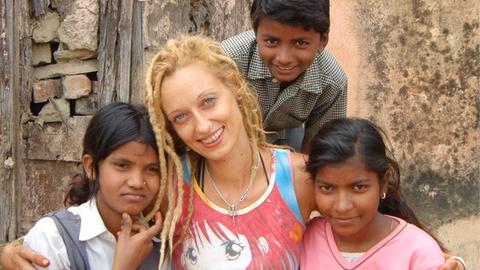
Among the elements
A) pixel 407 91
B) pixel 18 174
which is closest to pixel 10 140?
pixel 18 174

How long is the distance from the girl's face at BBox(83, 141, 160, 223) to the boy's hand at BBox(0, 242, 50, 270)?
0.94 ft

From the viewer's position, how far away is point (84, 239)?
2.39 metres

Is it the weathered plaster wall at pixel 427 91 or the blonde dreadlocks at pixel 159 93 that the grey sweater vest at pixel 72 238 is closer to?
the blonde dreadlocks at pixel 159 93

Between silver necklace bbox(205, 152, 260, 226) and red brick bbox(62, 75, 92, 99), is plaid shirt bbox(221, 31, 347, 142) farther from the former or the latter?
red brick bbox(62, 75, 92, 99)

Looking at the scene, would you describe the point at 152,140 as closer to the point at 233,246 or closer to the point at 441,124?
the point at 233,246

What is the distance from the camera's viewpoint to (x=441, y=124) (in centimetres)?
405

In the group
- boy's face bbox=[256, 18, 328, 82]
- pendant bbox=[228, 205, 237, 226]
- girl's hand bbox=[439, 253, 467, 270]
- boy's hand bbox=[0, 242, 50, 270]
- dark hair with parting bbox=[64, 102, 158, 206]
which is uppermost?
boy's face bbox=[256, 18, 328, 82]

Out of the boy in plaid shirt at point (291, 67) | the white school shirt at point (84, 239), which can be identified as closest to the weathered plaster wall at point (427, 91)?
the boy in plaid shirt at point (291, 67)

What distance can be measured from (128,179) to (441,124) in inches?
85.9

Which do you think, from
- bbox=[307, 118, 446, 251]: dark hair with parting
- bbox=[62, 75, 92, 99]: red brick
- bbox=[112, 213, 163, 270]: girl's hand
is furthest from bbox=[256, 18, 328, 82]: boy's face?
bbox=[62, 75, 92, 99]: red brick

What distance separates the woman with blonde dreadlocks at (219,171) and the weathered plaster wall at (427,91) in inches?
64.7

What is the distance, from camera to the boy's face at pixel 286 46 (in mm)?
2674

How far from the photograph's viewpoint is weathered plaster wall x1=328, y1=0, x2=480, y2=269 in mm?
4016

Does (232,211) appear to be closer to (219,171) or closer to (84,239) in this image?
(219,171)
